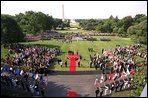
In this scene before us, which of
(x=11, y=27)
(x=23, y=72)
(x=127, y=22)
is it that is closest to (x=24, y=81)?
(x=23, y=72)

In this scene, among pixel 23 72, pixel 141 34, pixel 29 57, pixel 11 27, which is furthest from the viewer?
pixel 11 27

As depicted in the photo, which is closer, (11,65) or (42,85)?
(42,85)

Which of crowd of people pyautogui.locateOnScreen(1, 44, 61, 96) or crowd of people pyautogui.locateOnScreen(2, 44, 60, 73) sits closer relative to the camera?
crowd of people pyautogui.locateOnScreen(1, 44, 61, 96)

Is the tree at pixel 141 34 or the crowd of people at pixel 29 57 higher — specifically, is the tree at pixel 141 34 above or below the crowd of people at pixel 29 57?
above

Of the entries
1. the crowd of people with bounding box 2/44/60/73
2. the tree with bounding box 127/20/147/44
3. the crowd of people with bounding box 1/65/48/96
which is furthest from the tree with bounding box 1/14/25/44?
the tree with bounding box 127/20/147/44

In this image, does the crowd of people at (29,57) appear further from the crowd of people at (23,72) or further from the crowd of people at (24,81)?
the crowd of people at (24,81)

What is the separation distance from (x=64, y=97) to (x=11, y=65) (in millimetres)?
10205

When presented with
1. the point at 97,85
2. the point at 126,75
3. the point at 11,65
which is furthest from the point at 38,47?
the point at 97,85

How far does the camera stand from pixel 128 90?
1991 centimetres

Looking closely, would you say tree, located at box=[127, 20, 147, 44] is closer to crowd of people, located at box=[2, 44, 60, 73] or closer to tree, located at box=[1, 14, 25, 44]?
crowd of people, located at box=[2, 44, 60, 73]

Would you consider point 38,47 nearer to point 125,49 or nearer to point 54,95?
point 125,49

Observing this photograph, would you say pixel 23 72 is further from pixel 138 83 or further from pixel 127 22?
pixel 127 22

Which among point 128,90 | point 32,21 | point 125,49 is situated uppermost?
point 32,21

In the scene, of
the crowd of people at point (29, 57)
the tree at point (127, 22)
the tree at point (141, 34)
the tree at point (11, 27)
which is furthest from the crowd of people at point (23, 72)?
the tree at point (127, 22)
